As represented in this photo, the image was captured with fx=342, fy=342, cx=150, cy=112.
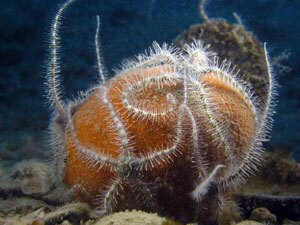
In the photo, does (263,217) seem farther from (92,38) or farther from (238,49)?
(92,38)

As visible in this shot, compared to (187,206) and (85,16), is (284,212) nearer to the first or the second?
(187,206)

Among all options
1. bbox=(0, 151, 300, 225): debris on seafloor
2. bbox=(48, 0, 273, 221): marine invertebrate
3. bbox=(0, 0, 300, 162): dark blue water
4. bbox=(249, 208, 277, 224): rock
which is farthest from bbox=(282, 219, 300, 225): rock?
bbox=(0, 0, 300, 162): dark blue water

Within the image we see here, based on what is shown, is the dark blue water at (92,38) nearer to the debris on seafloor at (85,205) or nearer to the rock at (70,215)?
the debris on seafloor at (85,205)

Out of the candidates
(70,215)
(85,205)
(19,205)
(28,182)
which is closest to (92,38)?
(28,182)

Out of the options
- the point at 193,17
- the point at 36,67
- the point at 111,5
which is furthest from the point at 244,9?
the point at 36,67

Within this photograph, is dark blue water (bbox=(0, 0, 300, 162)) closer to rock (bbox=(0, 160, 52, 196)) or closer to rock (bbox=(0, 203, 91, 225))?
rock (bbox=(0, 160, 52, 196))
